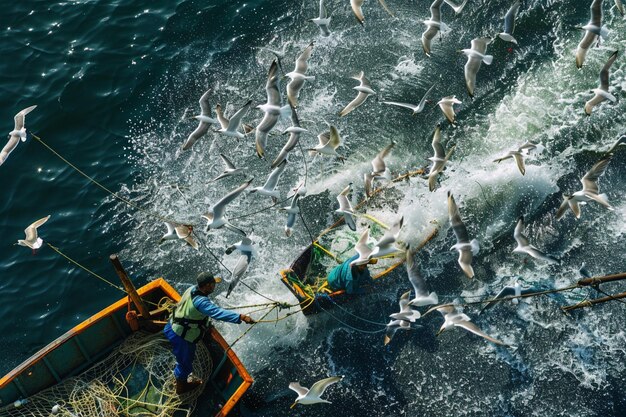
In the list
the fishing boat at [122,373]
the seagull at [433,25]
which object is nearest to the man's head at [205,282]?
the fishing boat at [122,373]

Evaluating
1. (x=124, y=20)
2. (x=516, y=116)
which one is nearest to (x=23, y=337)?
(x=124, y=20)

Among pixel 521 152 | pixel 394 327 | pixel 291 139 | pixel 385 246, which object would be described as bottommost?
pixel 394 327

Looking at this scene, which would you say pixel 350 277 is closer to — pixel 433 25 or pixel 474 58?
pixel 474 58

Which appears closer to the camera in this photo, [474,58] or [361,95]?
[474,58]

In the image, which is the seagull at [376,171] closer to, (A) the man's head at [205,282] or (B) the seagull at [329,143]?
(B) the seagull at [329,143]

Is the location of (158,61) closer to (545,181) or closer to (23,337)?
(23,337)

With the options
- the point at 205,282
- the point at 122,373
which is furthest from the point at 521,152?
the point at 122,373
